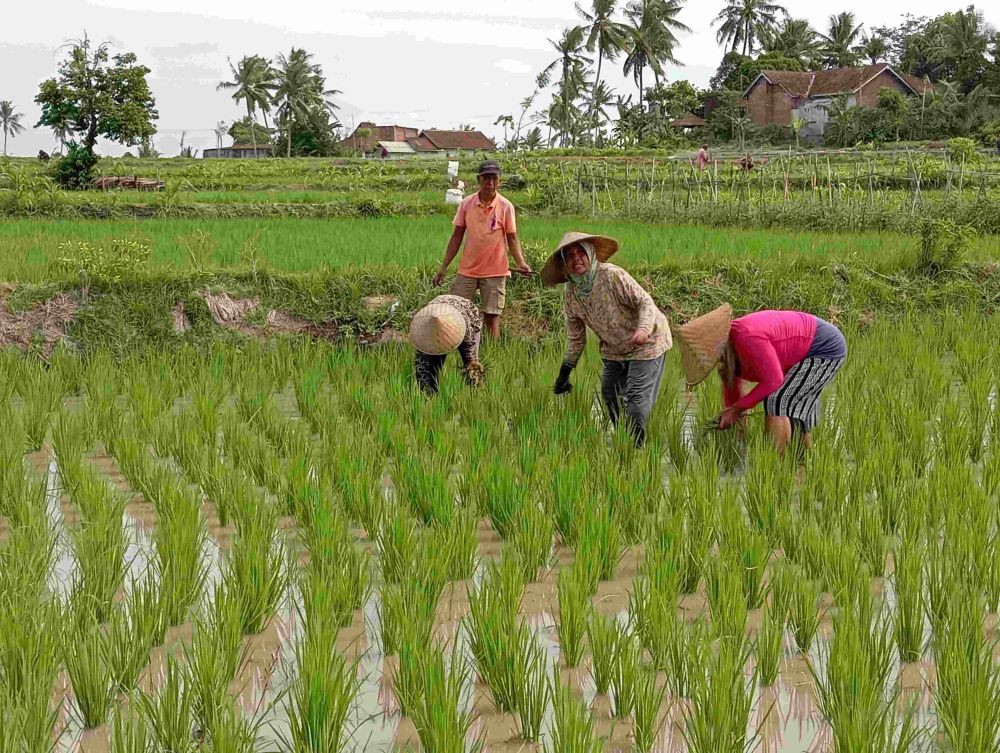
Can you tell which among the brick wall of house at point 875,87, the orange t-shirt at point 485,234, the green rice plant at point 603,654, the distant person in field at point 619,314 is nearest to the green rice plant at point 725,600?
the green rice plant at point 603,654

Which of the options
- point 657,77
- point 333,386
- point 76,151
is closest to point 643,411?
point 333,386

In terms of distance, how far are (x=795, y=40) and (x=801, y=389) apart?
45636mm

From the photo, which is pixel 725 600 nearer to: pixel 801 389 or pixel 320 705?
pixel 320 705

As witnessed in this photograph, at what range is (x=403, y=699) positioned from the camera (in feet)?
6.58

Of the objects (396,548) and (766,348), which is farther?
(766,348)

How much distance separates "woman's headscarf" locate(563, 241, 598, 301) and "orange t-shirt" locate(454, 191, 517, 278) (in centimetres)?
153

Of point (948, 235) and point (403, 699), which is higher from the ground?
point (948, 235)

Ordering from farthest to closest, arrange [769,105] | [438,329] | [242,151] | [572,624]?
[242,151]
[769,105]
[438,329]
[572,624]

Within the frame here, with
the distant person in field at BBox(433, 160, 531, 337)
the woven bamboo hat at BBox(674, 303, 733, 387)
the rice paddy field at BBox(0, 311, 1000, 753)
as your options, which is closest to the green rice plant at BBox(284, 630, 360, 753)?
the rice paddy field at BBox(0, 311, 1000, 753)

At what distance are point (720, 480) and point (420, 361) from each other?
6.01 ft

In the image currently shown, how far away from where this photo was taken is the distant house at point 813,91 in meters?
35.8

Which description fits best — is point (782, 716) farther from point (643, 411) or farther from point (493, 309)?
point (493, 309)

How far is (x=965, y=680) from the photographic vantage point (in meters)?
1.89

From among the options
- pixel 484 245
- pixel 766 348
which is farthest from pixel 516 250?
pixel 766 348
